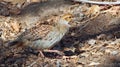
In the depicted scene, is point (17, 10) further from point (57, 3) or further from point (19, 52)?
point (19, 52)

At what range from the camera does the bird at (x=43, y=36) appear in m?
5.45

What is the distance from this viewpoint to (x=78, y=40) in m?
5.90

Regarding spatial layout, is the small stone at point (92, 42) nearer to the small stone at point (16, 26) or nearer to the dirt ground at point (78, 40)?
the dirt ground at point (78, 40)

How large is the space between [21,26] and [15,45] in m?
0.97

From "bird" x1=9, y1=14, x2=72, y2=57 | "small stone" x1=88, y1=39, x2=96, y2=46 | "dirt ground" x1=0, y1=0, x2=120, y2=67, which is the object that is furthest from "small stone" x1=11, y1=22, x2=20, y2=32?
"small stone" x1=88, y1=39, x2=96, y2=46

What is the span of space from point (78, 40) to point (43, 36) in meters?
0.56

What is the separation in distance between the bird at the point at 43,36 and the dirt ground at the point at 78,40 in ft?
0.29

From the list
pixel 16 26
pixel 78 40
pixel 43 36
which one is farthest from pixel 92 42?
pixel 16 26

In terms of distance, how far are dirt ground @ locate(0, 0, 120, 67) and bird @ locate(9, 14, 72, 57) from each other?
0.29ft

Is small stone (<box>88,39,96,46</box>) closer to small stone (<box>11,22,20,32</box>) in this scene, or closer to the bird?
the bird

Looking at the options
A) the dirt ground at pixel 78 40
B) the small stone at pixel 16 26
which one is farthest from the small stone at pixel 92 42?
the small stone at pixel 16 26

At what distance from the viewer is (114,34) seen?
5.97 meters

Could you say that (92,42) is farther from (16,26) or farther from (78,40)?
(16,26)

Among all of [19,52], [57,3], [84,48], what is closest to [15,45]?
[19,52]
